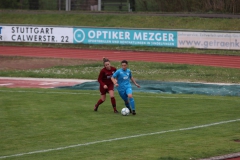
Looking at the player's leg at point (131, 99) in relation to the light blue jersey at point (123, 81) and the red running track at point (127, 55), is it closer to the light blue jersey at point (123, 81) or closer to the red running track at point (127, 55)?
the light blue jersey at point (123, 81)

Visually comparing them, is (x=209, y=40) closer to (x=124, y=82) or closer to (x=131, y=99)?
(x=124, y=82)

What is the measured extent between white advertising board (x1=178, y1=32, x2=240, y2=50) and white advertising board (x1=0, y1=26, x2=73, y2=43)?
30.6 ft

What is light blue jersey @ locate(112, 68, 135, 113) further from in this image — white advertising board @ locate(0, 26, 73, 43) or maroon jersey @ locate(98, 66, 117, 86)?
white advertising board @ locate(0, 26, 73, 43)

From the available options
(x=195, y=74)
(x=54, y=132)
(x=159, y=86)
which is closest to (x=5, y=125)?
(x=54, y=132)

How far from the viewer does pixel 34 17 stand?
56.9 metres

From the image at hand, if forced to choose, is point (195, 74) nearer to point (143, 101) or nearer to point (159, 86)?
point (159, 86)

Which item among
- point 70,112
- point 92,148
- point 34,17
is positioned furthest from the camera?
point 34,17

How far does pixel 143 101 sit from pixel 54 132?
6795mm

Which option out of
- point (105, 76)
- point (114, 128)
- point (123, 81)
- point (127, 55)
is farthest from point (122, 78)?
point (127, 55)

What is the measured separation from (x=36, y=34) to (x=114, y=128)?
3148 centimetres

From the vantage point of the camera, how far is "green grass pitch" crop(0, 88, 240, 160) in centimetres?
1373

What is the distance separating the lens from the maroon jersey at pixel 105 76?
19.3 meters

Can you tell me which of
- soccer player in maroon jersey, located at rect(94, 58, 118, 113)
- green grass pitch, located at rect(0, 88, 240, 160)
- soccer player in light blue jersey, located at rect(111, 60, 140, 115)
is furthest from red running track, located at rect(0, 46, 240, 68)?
soccer player in light blue jersey, located at rect(111, 60, 140, 115)

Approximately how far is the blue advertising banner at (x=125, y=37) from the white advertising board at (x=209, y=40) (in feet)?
2.54
